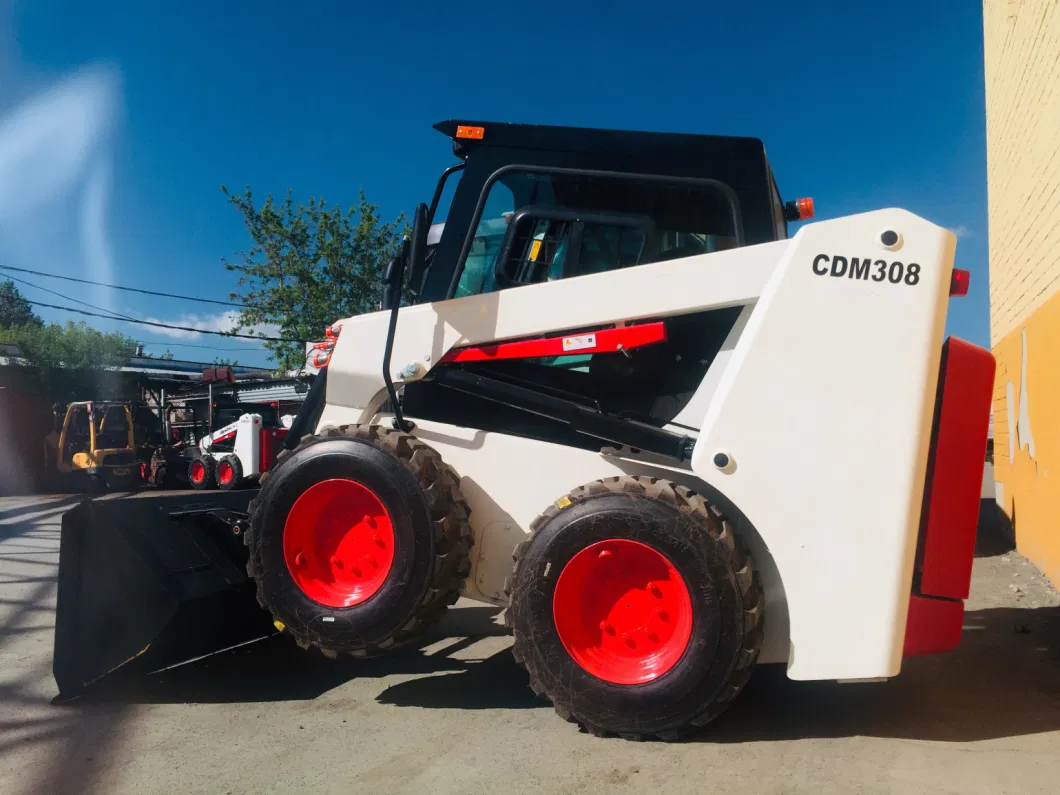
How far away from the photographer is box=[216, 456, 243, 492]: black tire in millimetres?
17516

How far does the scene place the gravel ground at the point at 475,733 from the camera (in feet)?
10.1

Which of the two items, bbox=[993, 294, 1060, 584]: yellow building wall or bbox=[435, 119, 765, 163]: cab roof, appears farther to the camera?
bbox=[993, 294, 1060, 584]: yellow building wall

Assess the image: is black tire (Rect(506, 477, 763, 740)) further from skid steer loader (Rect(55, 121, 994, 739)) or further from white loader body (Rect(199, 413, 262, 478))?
white loader body (Rect(199, 413, 262, 478))

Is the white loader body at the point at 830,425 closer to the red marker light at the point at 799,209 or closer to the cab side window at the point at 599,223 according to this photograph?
the cab side window at the point at 599,223

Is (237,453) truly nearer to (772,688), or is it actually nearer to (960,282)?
(772,688)

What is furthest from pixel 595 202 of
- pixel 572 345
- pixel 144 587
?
pixel 144 587

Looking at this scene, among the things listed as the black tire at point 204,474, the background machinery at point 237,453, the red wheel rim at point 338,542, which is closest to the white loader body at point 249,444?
the background machinery at point 237,453

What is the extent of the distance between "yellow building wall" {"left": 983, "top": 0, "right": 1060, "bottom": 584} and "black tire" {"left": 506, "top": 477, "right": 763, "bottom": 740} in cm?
446

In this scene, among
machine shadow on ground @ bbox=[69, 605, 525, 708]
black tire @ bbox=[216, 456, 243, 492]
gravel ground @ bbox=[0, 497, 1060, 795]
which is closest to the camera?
gravel ground @ bbox=[0, 497, 1060, 795]

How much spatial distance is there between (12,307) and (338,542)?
54.4m

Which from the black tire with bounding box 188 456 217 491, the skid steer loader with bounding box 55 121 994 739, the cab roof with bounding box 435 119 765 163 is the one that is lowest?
the black tire with bounding box 188 456 217 491

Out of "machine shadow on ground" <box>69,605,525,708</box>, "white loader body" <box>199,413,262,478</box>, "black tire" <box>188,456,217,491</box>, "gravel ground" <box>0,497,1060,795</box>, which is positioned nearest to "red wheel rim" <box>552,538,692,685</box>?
"gravel ground" <box>0,497,1060,795</box>

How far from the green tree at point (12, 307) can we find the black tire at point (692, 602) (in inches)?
2088

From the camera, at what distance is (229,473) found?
701 inches
